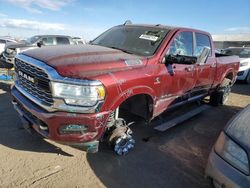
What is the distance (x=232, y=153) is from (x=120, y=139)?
1.62m

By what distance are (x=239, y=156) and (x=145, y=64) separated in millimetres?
1807

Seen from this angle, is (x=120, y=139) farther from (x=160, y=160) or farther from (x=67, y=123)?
(x=67, y=123)

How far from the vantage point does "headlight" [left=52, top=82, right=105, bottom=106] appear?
288 centimetres

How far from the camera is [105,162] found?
11.9 feet

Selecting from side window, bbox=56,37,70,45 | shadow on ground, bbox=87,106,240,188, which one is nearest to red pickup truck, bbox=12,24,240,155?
shadow on ground, bbox=87,106,240,188

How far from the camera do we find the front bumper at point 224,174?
2283 mm

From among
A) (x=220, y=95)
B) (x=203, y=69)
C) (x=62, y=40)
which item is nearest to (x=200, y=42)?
(x=203, y=69)

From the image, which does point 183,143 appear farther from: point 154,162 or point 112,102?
point 112,102

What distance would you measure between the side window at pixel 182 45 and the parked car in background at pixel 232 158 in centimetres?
186

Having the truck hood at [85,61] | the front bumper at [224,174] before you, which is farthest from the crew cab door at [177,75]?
the front bumper at [224,174]

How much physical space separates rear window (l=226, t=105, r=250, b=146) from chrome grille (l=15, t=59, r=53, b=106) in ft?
6.58

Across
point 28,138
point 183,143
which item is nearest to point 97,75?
point 28,138

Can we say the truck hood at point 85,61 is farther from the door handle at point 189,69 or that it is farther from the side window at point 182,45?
the door handle at point 189,69

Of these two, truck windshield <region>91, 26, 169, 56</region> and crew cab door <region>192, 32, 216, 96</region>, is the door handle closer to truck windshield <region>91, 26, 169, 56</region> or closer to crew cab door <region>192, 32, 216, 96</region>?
crew cab door <region>192, 32, 216, 96</region>
